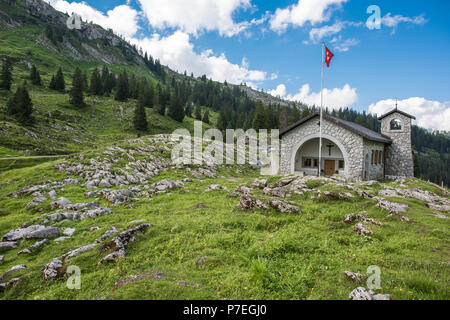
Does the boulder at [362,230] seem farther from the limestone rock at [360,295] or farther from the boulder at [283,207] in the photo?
the limestone rock at [360,295]

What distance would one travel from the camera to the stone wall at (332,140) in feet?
65.6

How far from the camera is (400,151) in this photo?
26.1m

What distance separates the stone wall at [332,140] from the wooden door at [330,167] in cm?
296

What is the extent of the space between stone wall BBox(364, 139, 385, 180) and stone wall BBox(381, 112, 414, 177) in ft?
A: 6.10

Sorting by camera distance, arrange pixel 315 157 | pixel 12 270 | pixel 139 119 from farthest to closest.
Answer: pixel 139 119, pixel 315 157, pixel 12 270

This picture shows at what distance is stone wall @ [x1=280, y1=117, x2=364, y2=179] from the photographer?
787 inches

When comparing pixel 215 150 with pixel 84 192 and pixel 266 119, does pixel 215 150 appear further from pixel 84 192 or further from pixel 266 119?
pixel 266 119

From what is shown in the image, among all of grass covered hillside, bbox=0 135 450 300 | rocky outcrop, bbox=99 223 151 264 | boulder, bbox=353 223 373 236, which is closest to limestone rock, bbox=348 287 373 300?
grass covered hillside, bbox=0 135 450 300

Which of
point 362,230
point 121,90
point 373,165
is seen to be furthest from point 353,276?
point 121,90

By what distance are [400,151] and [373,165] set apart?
22.7 ft

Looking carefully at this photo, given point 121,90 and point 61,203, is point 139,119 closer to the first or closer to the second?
point 121,90

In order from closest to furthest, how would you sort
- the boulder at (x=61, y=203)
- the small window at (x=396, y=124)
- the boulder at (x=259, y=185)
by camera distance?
the boulder at (x=61, y=203) → the boulder at (x=259, y=185) → the small window at (x=396, y=124)

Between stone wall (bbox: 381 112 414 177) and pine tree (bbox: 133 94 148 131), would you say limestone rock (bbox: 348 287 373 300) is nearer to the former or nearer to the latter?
stone wall (bbox: 381 112 414 177)

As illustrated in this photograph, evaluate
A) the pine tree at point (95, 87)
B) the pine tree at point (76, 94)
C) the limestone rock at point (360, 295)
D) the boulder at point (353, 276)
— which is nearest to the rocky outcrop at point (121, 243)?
the limestone rock at point (360, 295)
